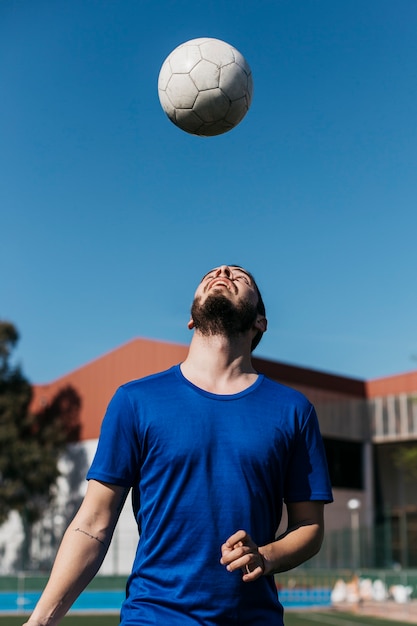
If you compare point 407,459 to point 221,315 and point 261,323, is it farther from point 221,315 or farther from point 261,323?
point 221,315

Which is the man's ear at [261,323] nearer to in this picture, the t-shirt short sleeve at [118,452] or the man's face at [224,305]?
the man's face at [224,305]

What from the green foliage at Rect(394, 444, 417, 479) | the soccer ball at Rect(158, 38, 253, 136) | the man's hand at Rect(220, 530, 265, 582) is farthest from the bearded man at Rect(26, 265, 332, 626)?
the green foliage at Rect(394, 444, 417, 479)

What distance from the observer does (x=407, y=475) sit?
1858 inches

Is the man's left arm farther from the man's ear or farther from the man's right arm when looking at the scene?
the man's ear

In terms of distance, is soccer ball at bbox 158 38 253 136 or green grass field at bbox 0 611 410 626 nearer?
soccer ball at bbox 158 38 253 136

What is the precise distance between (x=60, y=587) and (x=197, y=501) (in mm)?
518

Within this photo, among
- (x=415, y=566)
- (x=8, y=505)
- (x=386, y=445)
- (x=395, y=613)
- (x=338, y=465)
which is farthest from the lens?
(x=386, y=445)

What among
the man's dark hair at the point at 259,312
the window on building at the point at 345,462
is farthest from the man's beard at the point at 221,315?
the window on building at the point at 345,462

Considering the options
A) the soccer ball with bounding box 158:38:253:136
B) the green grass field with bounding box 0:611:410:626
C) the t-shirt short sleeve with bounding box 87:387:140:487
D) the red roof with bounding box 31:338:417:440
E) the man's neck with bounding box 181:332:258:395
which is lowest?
the green grass field with bounding box 0:611:410:626

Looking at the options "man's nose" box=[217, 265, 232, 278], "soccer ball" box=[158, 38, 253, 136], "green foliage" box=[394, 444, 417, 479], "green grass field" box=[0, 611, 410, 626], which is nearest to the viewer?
"man's nose" box=[217, 265, 232, 278]

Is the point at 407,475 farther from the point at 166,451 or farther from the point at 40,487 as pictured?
the point at 166,451

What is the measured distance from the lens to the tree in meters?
41.6

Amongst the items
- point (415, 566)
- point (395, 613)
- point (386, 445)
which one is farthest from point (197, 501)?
point (386, 445)

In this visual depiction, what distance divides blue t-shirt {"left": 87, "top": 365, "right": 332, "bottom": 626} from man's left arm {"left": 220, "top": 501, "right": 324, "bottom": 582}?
5cm
